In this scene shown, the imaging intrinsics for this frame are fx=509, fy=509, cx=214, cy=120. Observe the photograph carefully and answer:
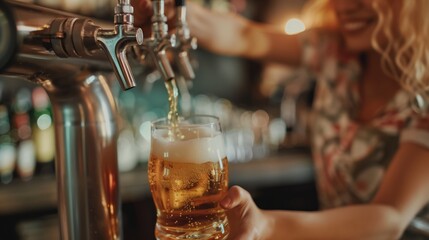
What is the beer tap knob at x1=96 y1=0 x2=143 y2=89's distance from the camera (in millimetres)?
608

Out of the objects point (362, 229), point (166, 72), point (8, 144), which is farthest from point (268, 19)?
point (166, 72)

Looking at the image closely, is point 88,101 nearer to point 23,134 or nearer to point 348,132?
point 348,132

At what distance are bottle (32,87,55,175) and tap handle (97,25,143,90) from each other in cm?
192

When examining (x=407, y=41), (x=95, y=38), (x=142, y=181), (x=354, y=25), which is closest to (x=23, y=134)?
(x=142, y=181)

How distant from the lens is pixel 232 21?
1.76m

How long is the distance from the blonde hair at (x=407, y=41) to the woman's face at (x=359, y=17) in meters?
0.02

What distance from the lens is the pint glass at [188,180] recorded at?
729 mm

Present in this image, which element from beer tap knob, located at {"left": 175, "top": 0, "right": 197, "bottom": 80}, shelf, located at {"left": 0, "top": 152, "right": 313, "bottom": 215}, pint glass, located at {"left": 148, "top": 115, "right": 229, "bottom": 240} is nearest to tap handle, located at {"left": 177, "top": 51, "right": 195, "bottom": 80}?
beer tap knob, located at {"left": 175, "top": 0, "right": 197, "bottom": 80}

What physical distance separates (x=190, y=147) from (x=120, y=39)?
217mm

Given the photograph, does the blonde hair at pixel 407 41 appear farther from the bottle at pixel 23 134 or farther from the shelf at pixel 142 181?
the bottle at pixel 23 134

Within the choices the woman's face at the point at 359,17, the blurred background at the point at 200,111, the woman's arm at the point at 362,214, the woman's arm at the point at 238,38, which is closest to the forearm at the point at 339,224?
the woman's arm at the point at 362,214

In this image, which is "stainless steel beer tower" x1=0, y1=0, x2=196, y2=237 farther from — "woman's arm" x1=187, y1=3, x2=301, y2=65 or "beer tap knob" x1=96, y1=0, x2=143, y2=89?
"woman's arm" x1=187, y1=3, x2=301, y2=65

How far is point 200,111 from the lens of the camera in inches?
123

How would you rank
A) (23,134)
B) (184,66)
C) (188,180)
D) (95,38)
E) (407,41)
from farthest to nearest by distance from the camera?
1. (23,134)
2. (407,41)
3. (184,66)
4. (188,180)
5. (95,38)
